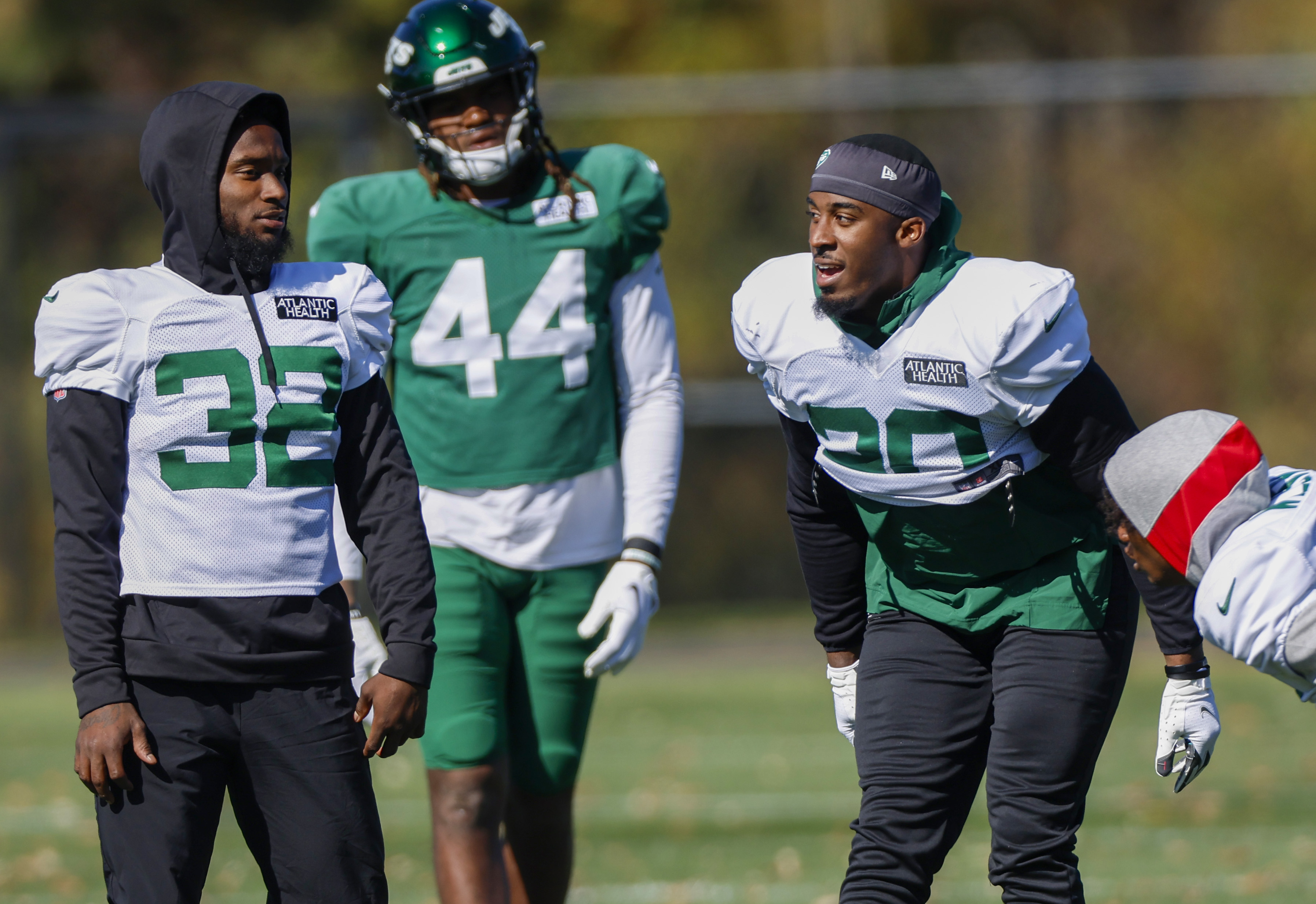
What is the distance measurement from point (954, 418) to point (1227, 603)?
718mm

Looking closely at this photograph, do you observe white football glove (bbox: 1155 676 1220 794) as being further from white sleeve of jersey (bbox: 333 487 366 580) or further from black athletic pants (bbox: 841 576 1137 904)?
white sleeve of jersey (bbox: 333 487 366 580)

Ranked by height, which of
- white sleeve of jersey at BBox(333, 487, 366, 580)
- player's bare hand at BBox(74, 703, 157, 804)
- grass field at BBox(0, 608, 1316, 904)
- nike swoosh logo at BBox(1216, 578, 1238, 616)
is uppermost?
nike swoosh logo at BBox(1216, 578, 1238, 616)

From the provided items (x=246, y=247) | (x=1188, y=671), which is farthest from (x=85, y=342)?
(x=1188, y=671)

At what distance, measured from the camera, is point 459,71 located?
418 centimetres

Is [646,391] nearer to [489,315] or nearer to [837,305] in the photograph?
[489,315]

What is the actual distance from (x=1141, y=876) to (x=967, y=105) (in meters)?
7.51

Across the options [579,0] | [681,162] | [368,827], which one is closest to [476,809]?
[368,827]

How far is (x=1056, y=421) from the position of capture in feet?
11.2

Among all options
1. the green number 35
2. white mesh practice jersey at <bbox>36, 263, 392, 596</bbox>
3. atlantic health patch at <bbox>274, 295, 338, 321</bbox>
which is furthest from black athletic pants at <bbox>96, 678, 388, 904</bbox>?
atlantic health patch at <bbox>274, 295, 338, 321</bbox>

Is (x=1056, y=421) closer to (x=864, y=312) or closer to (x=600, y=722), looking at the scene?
(x=864, y=312)

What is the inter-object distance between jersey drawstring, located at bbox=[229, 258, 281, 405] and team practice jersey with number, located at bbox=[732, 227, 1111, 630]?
0.96m

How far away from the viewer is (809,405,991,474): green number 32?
3.41 m

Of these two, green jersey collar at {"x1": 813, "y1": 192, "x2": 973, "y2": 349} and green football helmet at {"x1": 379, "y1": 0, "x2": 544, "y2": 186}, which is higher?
green football helmet at {"x1": 379, "y1": 0, "x2": 544, "y2": 186}

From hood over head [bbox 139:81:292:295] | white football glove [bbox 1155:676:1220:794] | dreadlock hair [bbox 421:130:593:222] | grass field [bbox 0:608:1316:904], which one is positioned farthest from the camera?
grass field [bbox 0:608:1316:904]
